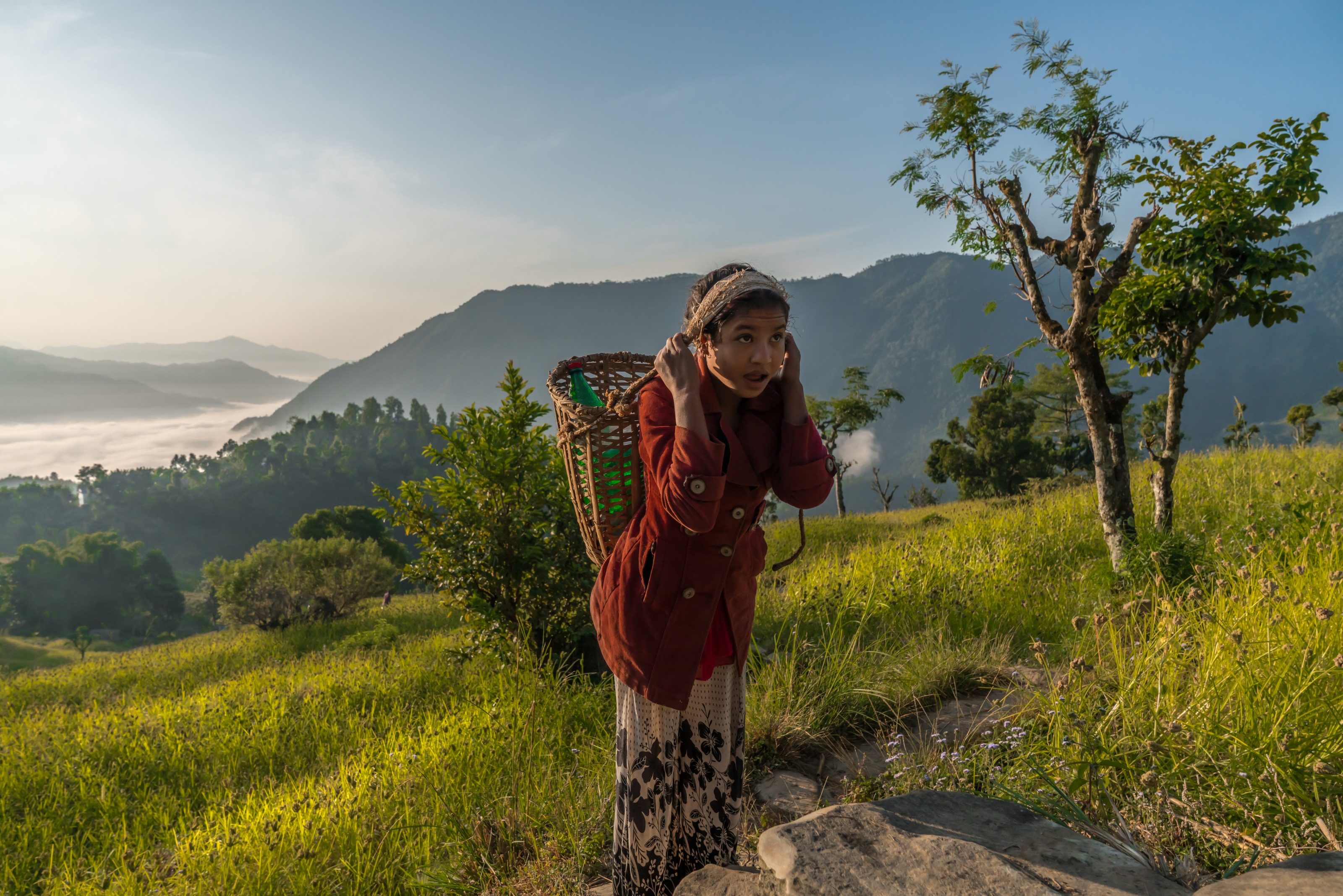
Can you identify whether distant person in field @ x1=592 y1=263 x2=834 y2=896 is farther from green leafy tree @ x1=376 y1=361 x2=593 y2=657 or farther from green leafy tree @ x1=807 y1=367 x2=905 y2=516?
green leafy tree @ x1=807 y1=367 x2=905 y2=516

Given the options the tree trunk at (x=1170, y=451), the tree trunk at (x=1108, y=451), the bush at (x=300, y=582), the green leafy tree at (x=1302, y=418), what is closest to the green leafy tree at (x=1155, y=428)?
the tree trunk at (x=1170, y=451)

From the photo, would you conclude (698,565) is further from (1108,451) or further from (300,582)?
(300,582)

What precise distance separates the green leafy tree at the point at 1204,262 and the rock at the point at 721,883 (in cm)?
576

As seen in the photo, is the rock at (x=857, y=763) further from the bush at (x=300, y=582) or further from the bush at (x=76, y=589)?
the bush at (x=76, y=589)

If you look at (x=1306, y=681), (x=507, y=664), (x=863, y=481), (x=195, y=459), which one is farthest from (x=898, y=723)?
(x=863, y=481)

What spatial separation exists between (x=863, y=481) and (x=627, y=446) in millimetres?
195770

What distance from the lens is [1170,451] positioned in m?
6.17

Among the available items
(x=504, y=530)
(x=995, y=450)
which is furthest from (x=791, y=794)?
(x=995, y=450)

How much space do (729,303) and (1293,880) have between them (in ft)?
6.07

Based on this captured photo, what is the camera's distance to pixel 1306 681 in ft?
8.54

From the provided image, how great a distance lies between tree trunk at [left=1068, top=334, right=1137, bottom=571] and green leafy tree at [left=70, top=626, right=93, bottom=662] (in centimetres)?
5050

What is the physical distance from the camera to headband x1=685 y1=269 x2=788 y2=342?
1.88 m

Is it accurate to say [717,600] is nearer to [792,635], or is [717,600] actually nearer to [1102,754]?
[1102,754]

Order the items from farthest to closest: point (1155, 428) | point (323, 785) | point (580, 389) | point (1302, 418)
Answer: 1. point (1155, 428)
2. point (1302, 418)
3. point (323, 785)
4. point (580, 389)
